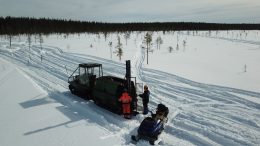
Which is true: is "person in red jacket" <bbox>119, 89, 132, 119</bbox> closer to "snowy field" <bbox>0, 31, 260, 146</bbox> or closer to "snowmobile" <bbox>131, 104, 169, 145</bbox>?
"snowy field" <bbox>0, 31, 260, 146</bbox>

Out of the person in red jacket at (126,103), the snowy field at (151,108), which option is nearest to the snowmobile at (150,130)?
the snowy field at (151,108)

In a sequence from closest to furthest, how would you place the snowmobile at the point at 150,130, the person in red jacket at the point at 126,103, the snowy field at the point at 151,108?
the snowmobile at the point at 150,130 → the snowy field at the point at 151,108 → the person in red jacket at the point at 126,103

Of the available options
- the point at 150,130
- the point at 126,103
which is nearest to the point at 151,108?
the point at 126,103

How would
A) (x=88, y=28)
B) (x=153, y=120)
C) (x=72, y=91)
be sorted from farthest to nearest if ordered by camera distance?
(x=88, y=28) → (x=72, y=91) → (x=153, y=120)

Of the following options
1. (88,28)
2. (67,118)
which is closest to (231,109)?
(67,118)

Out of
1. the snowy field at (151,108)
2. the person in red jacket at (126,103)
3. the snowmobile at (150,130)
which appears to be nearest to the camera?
the snowmobile at (150,130)

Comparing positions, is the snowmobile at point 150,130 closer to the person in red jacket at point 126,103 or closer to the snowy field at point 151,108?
the snowy field at point 151,108

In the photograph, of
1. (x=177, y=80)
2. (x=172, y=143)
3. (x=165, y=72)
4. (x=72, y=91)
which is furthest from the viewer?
(x=165, y=72)

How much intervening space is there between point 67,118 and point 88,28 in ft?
260

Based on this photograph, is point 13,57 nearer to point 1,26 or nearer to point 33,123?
point 33,123

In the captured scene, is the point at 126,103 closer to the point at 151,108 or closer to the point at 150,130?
the point at 151,108

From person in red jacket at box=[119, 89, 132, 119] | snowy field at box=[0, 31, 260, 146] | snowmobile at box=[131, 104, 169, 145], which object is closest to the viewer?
snowmobile at box=[131, 104, 169, 145]

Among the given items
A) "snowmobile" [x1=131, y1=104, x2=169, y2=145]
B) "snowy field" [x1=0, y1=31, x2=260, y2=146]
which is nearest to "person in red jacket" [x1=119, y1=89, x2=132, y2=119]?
"snowy field" [x1=0, y1=31, x2=260, y2=146]

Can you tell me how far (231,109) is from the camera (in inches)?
495
